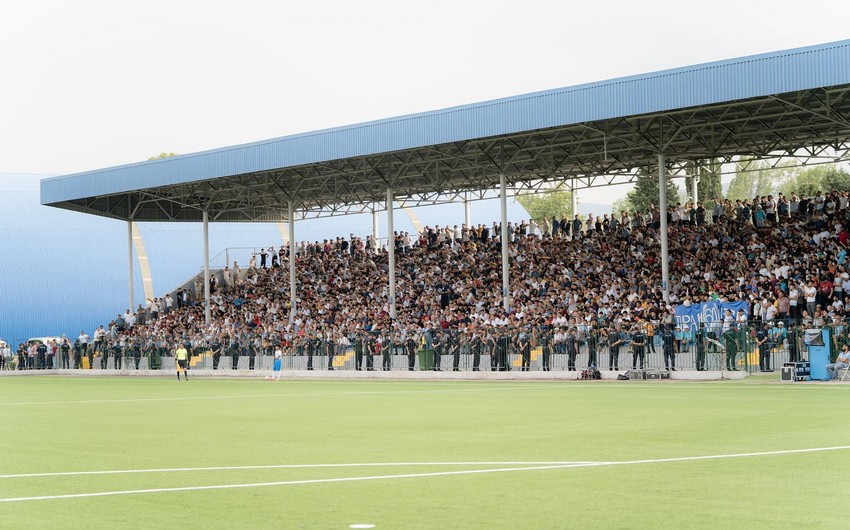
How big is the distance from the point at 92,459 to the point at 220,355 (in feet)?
118

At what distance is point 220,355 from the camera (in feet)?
159

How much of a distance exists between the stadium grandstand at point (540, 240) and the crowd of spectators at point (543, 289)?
10 centimetres

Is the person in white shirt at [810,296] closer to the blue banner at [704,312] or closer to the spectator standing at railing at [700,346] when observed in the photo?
the blue banner at [704,312]

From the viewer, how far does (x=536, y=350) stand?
3603 centimetres

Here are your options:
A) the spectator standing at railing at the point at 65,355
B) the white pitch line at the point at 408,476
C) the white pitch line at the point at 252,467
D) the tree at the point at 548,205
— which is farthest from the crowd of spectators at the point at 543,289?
the tree at the point at 548,205

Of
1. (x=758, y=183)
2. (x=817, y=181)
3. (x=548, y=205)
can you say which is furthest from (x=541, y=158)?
(x=548, y=205)

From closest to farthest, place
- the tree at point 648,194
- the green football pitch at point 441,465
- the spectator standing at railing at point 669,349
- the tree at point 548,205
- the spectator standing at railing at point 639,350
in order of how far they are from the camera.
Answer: the green football pitch at point 441,465
the spectator standing at railing at point 669,349
the spectator standing at railing at point 639,350
the tree at point 648,194
the tree at point 548,205

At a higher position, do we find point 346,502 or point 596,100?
point 596,100

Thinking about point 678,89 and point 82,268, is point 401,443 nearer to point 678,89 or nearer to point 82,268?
point 678,89

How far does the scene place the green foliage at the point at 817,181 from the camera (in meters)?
97.2

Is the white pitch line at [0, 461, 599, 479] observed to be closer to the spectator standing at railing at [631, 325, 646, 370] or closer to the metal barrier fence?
the metal barrier fence

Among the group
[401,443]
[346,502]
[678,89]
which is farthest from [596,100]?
[346,502]

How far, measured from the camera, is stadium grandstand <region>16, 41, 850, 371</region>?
34156 millimetres

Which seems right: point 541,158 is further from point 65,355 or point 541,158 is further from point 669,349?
point 65,355
